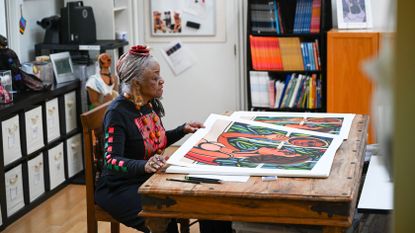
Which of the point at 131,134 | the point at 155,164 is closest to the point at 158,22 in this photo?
the point at 131,134

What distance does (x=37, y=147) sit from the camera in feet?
14.4

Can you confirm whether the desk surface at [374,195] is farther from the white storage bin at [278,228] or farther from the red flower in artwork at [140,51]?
the red flower in artwork at [140,51]

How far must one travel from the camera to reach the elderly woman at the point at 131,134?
2695mm

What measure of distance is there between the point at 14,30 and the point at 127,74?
212cm

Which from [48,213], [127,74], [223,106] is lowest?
[48,213]

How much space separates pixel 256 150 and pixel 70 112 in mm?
2531

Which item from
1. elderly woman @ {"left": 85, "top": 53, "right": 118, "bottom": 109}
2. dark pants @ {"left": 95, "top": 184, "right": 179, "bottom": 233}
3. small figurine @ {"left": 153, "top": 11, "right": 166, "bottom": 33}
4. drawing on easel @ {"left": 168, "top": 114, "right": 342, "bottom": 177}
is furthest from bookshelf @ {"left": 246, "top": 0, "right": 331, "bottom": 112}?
dark pants @ {"left": 95, "top": 184, "right": 179, "bottom": 233}

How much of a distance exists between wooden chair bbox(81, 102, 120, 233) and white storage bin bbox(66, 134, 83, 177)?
1.81 meters

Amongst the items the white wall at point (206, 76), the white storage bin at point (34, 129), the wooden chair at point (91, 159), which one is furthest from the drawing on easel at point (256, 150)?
the white wall at point (206, 76)

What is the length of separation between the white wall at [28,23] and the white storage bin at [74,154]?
0.69m

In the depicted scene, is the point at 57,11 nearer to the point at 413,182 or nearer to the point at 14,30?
the point at 14,30

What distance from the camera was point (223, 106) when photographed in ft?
19.1

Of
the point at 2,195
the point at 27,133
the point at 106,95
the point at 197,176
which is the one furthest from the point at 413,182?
the point at 106,95

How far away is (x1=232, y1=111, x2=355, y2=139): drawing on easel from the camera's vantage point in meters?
2.88
